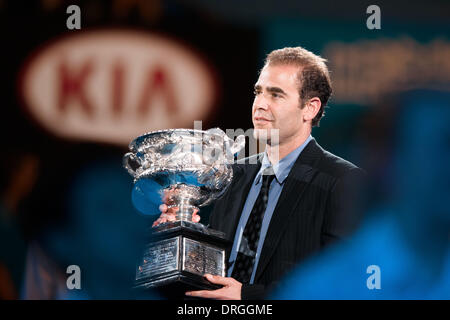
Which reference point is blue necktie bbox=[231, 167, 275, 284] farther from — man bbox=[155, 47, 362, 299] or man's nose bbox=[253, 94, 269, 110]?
man's nose bbox=[253, 94, 269, 110]

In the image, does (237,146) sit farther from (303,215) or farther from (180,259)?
(180,259)

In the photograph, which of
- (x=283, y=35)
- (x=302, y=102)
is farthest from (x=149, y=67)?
(x=302, y=102)

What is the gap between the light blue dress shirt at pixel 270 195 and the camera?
1857 millimetres

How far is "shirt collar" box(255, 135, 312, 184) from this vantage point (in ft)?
6.46

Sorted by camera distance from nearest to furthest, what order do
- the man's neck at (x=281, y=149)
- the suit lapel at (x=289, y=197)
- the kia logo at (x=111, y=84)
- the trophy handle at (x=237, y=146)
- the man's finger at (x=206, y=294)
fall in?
the man's finger at (x=206, y=294)
the suit lapel at (x=289, y=197)
the trophy handle at (x=237, y=146)
the man's neck at (x=281, y=149)
the kia logo at (x=111, y=84)

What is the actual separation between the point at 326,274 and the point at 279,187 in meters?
0.32

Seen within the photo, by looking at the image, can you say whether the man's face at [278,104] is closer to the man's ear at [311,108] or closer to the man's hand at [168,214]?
the man's ear at [311,108]

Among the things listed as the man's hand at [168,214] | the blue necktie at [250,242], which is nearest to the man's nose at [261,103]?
the blue necktie at [250,242]

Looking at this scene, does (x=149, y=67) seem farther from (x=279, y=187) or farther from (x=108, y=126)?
(x=279, y=187)

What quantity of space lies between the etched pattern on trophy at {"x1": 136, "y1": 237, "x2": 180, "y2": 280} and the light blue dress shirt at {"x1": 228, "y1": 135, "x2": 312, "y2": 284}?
22 cm

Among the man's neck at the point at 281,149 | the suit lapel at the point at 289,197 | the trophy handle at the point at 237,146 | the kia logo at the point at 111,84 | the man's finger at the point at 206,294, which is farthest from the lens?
the kia logo at the point at 111,84

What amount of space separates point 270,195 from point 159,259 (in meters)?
0.42

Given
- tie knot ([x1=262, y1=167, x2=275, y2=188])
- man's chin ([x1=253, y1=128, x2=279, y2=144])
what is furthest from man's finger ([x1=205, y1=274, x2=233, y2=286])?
man's chin ([x1=253, y1=128, x2=279, y2=144])

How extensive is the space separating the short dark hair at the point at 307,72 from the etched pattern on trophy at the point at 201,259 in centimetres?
60
